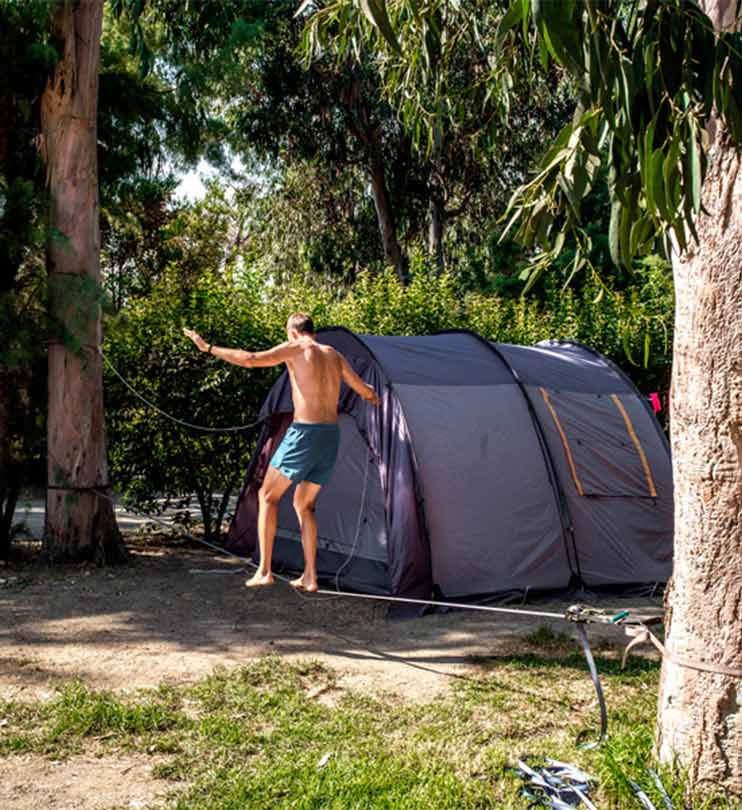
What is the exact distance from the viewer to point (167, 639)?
250 inches

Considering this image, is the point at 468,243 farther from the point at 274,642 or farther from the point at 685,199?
the point at 685,199

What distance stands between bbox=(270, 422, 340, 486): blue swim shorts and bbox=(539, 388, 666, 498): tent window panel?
2.52m

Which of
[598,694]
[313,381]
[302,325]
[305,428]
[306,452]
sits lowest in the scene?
[598,694]

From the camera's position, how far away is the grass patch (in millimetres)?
3785

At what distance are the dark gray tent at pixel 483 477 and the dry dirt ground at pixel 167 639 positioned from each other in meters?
0.43

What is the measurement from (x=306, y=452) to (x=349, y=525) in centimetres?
222

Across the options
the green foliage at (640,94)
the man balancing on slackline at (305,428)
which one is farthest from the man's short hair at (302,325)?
the green foliage at (640,94)

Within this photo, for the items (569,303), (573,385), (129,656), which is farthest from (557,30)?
(569,303)

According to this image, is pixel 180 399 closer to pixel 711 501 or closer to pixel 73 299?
pixel 73 299

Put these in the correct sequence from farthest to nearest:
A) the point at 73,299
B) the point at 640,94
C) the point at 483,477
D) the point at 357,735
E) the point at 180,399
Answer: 1. the point at 180,399
2. the point at 73,299
3. the point at 483,477
4. the point at 357,735
5. the point at 640,94

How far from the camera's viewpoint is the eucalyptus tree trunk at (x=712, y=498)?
11.9 feet

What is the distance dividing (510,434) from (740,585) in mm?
4387

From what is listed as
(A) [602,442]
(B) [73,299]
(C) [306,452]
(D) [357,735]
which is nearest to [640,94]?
(D) [357,735]

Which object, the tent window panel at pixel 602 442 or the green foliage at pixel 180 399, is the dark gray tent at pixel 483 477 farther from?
the green foliage at pixel 180 399
